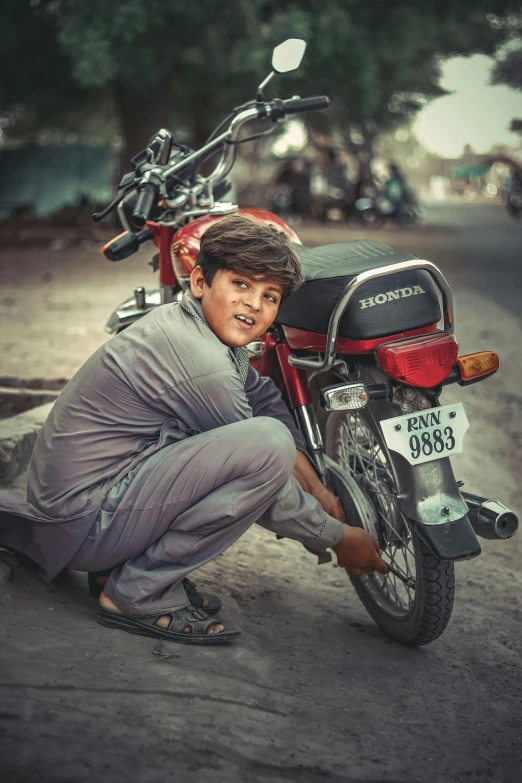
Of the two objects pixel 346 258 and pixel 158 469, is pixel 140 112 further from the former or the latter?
pixel 158 469

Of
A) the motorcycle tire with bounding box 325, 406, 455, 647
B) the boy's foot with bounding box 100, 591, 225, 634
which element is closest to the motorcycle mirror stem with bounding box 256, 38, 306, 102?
the motorcycle tire with bounding box 325, 406, 455, 647

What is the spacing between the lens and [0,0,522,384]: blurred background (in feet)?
34.0

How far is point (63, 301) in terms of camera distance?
9398mm

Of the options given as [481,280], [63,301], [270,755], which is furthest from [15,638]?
[481,280]

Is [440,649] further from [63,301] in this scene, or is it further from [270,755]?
[63,301]

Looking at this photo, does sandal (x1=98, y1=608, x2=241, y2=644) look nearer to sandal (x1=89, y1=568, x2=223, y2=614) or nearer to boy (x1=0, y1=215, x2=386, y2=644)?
boy (x1=0, y1=215, x2=386, y2=644)

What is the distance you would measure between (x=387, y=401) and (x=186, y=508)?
2.30 feet

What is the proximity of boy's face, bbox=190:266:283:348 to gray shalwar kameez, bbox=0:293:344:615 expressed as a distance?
0.05m

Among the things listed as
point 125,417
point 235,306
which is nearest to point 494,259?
point 235,306

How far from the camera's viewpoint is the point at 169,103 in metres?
17.7

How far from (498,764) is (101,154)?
21.5 m

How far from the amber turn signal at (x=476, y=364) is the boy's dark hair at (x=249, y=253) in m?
0.55

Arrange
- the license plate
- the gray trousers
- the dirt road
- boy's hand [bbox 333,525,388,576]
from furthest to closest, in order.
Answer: boy's hand [bbox 333,525,388,576]
the license plate
the gray trousers
the dirt road

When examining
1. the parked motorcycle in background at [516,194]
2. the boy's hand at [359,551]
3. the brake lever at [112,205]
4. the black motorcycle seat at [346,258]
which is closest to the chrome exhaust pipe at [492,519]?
the boy's hand at [359,551]
